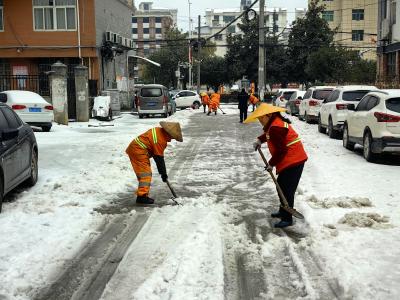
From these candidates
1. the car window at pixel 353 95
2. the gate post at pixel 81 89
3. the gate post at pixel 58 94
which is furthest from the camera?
the gate post at pixel 81 89

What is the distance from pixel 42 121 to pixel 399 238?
51.8 feet

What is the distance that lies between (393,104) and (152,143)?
6423mm

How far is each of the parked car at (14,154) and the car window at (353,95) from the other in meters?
11.0

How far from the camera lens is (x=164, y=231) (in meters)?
6.77

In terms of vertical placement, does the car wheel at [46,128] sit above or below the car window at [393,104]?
below

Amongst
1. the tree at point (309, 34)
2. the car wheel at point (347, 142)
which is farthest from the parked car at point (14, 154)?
the tree at point (309, 34)

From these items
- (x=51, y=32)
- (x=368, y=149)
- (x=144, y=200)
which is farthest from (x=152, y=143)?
(x=51, y=32)

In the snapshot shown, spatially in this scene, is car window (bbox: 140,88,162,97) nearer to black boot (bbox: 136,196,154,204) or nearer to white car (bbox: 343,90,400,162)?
white car (bbox: 343,90,400,162)

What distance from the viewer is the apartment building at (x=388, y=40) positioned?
3193cm

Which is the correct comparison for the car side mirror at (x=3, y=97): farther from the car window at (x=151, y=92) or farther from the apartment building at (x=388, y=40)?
the apartment building at (x=388, y=40)

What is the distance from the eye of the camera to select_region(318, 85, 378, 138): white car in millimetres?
17609

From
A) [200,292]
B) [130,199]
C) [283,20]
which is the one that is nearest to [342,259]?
[200,292]

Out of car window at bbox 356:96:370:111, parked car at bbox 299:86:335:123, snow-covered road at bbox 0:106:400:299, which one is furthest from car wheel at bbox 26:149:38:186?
parked car at bbox 299:86:335:123

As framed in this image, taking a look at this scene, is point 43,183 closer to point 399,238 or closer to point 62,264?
point 62,264
